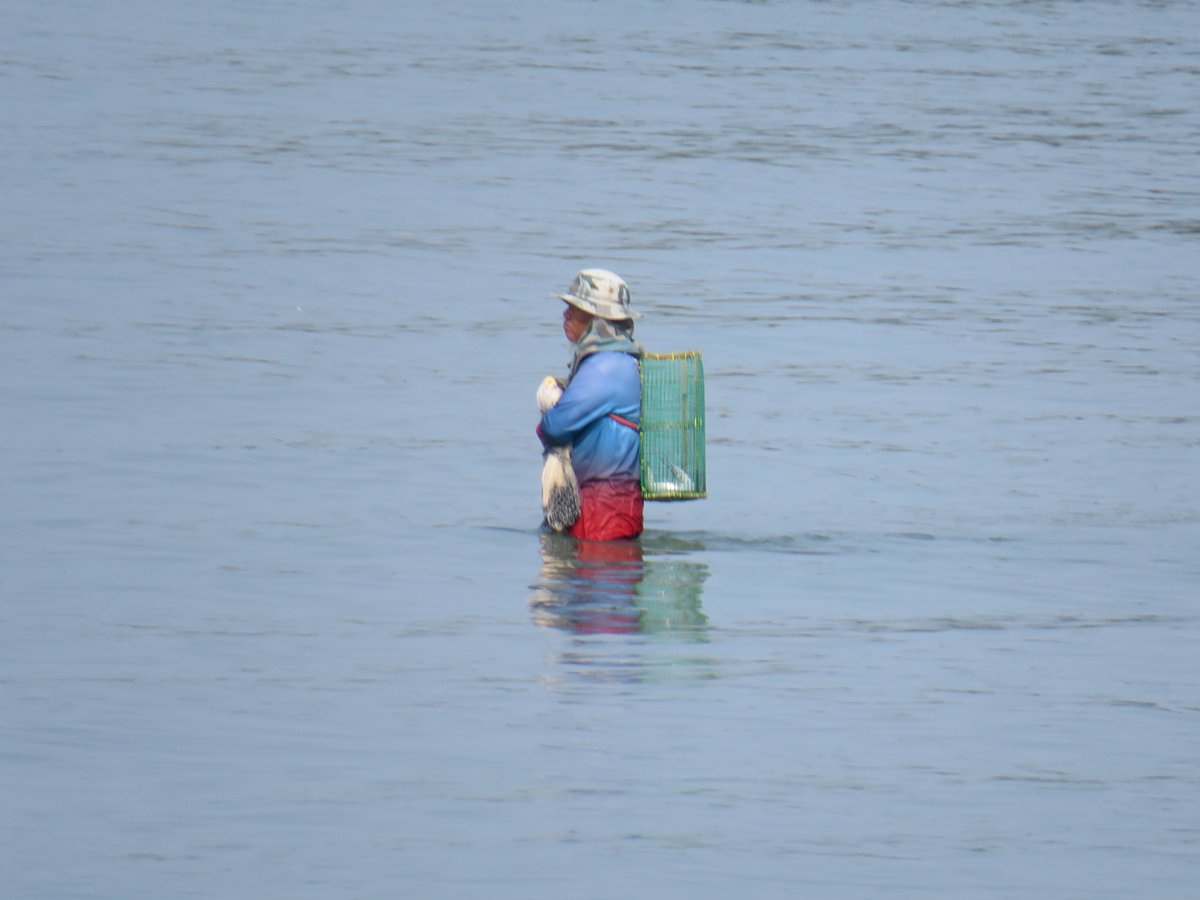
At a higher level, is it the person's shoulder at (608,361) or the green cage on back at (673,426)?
the person's shoulder at (608,361)

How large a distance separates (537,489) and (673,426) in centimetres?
354

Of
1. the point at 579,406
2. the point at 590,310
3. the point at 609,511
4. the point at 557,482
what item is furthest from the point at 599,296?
the point at 609,511

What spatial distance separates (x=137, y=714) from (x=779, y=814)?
2677 mm

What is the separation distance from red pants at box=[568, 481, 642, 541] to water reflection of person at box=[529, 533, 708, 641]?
0.18ft

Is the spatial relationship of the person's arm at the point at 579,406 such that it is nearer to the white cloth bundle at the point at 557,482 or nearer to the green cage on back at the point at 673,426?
the white cloth bundle at the point at 557,482

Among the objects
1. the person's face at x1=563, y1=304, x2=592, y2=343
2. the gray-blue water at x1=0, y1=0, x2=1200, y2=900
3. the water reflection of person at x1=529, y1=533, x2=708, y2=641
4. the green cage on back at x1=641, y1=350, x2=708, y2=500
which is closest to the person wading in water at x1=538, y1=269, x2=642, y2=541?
the person's face at x1=563, y1=304, x2=592, y2=343

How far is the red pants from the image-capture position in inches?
557

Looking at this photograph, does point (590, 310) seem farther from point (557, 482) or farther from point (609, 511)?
point (609, 511)

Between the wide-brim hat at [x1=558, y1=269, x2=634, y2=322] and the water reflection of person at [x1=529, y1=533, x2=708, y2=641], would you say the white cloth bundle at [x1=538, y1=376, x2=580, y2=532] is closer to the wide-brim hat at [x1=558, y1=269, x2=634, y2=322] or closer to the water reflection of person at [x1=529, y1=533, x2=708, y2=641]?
the water reflection of person at [x1=529, y1=533, x2=708, y2=641]

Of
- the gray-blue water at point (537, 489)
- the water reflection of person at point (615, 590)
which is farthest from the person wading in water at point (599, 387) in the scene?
the gray-blue water at point (537, 489)

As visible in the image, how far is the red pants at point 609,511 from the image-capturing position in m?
14.1

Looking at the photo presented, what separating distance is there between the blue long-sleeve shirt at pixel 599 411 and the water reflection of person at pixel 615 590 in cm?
53

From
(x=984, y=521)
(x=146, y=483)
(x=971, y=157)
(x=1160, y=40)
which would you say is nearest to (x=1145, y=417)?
(x=984, y=521)

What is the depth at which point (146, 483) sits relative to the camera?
56.0ft
